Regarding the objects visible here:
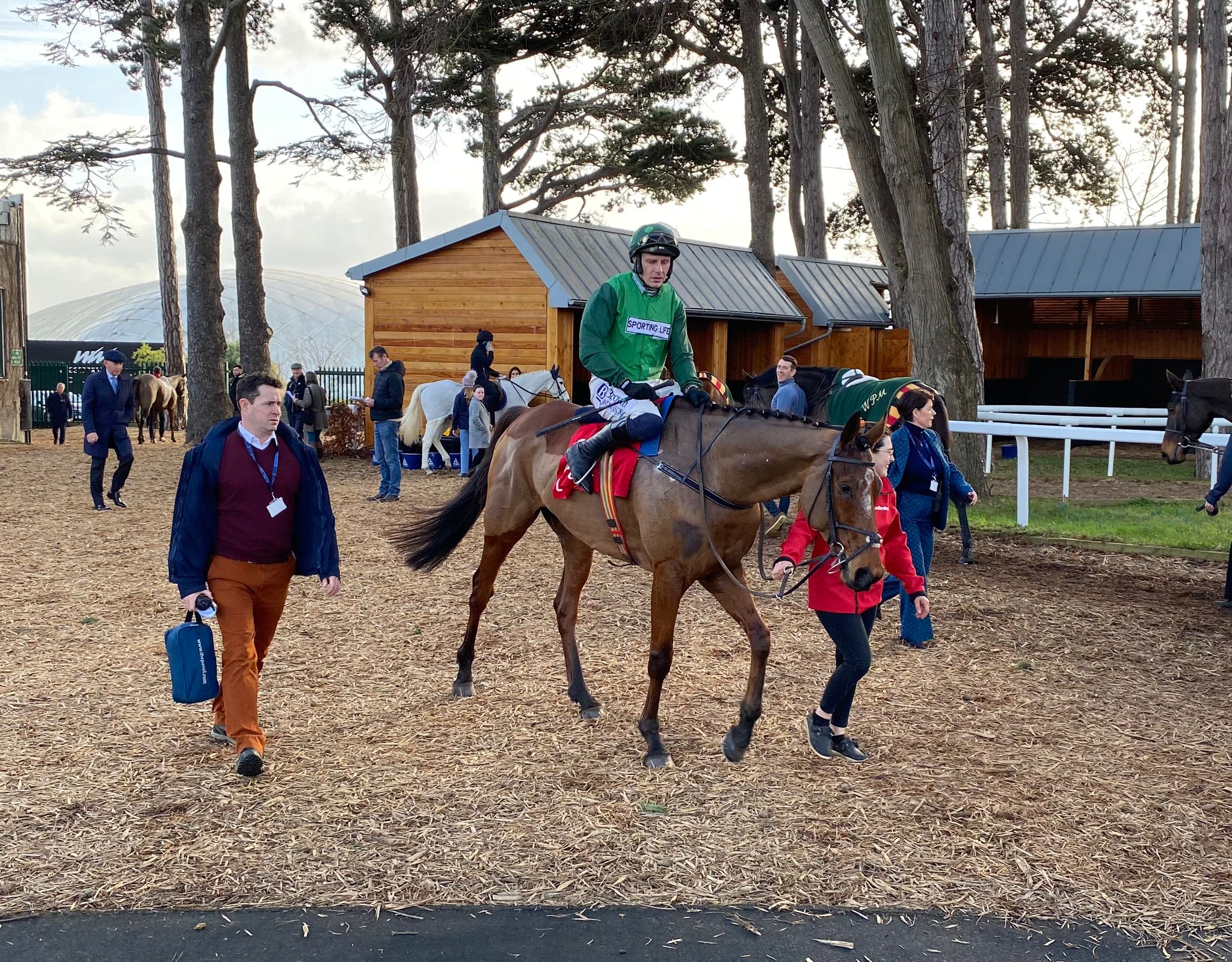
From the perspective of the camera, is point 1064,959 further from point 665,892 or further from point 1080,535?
point 1080,535

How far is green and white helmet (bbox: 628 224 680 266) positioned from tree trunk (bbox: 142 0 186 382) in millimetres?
25600

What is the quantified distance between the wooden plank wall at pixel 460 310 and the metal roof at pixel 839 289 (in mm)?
7185

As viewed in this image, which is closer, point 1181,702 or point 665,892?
point 665,892

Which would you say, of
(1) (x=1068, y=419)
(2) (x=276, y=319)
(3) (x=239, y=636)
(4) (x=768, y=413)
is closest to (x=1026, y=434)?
(1) (x=1068, y=419)

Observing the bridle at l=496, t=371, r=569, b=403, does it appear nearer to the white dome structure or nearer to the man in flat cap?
the man in flat cap

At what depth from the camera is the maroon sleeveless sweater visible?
523 centimetres

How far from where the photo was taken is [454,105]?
79.1 ft

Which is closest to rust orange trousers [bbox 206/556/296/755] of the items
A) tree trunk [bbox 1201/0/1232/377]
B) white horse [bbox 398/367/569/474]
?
white horse [bbox 398/367/569/474]

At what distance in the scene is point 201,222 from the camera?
2178 cm

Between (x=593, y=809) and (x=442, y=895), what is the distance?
947 mm

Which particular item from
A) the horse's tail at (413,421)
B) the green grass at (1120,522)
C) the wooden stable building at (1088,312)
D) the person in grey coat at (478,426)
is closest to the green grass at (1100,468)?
the wooden stable building at (1088,312)

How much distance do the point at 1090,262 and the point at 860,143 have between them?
12001 millimetres

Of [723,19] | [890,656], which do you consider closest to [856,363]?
[723,19]

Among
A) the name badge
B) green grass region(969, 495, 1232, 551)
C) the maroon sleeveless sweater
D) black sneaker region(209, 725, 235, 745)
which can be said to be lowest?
black sneaker region(209, 725, 235, 745)
